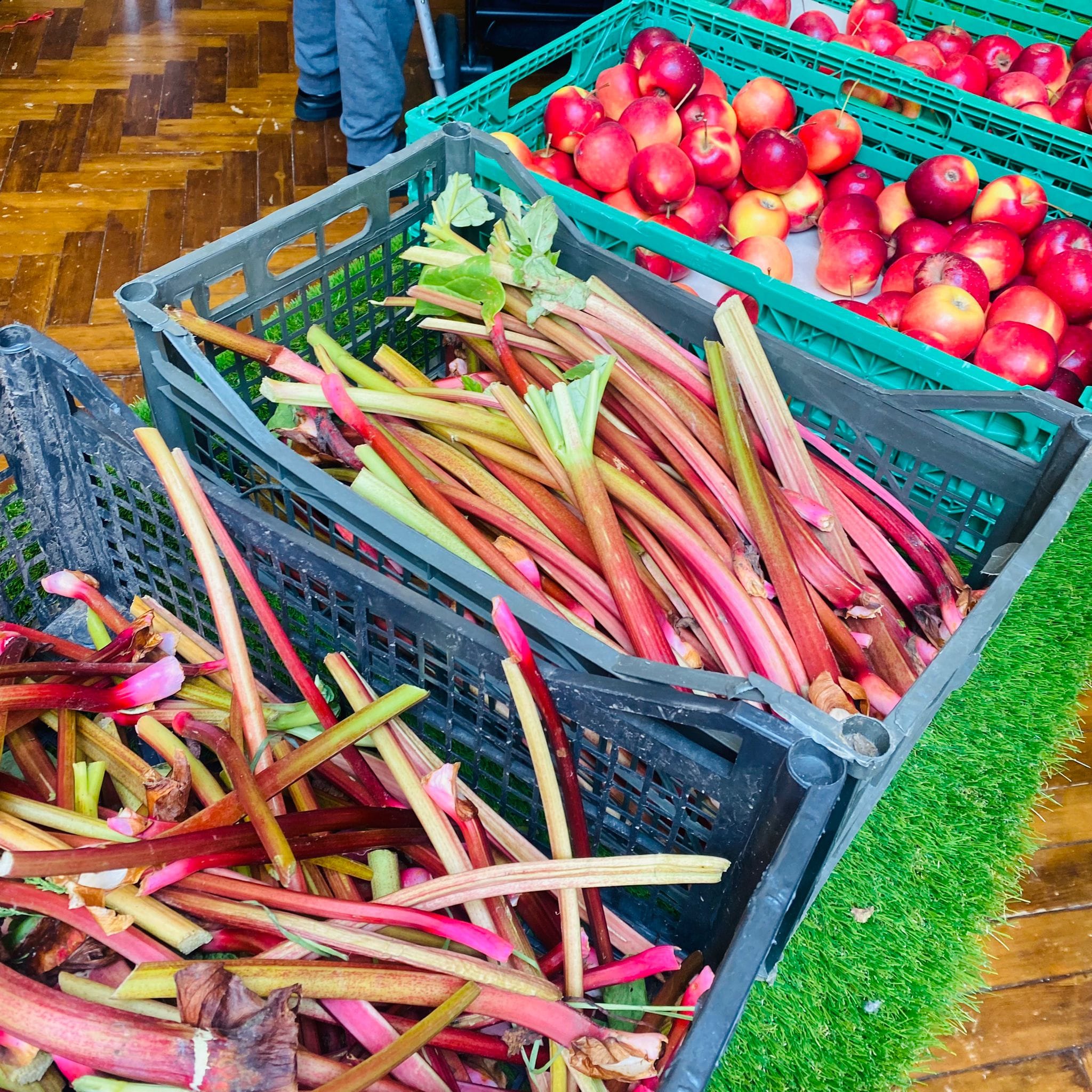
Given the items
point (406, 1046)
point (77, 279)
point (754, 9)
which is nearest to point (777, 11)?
point (754, 9)

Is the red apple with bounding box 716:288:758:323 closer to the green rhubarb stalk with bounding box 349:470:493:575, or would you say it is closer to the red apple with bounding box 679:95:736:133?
the red apple with bounding box 679:95:736:133

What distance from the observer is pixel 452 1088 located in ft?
3.10

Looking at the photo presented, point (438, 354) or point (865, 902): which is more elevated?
point (438, 354)

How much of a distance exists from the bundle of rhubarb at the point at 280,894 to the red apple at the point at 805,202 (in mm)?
1441

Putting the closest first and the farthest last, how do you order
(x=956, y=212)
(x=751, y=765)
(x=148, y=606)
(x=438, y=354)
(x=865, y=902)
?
(x=751, y=765) → (x=148, y=606) → (x=865, y=902) → (x=438, y=354) → (x=956, y=212)

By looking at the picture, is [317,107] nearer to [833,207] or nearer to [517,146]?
[517,146]

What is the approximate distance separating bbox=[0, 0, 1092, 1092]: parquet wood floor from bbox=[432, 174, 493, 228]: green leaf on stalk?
3.68ft

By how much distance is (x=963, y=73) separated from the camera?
7.50ft

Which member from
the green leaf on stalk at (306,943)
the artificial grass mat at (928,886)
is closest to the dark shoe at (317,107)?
the artificial grass mat at (928,886)

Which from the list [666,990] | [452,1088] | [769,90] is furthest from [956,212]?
[452,1088]

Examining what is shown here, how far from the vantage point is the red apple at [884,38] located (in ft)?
7.95

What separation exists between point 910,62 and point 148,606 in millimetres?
2063

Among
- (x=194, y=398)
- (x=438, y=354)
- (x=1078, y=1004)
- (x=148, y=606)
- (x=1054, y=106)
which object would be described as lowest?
(x=1078, y=1004)

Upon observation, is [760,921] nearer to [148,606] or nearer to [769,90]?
[148,606]
